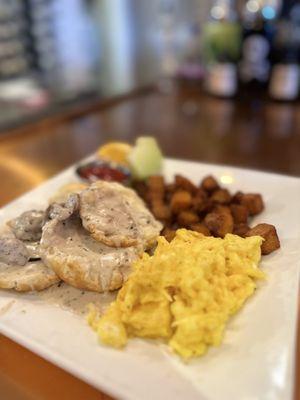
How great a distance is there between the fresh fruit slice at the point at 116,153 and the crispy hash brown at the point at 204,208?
0.22m

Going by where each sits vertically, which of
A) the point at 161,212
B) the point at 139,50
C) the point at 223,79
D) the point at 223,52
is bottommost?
the point at 161,212

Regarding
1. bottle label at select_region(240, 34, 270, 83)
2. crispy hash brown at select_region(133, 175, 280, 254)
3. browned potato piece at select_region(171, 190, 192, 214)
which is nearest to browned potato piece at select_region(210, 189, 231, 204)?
crispy hash brown at select_region(133, 175, 280, 254)

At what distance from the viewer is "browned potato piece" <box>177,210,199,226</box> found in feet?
5.42

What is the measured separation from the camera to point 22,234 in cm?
148

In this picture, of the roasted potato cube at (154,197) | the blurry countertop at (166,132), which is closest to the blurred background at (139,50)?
the blurry countertop at (166,132)

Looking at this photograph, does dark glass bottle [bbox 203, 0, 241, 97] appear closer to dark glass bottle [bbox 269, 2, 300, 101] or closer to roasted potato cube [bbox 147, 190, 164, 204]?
dark glass bottle [bbox 269, 2, 300, 101]

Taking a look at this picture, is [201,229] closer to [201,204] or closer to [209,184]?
[201,204]

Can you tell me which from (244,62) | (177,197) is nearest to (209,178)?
(177,197)

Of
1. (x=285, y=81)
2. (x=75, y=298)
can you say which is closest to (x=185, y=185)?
(x=75, y=298)

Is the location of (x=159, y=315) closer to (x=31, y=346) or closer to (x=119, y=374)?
(x=119, y=374)

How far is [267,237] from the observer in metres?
1.42

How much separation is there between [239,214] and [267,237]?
0.25 metres

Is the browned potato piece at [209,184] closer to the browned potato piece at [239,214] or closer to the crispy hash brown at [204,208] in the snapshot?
the crispy hash brown at [204,208]

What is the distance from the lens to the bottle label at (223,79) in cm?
368
